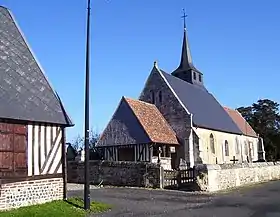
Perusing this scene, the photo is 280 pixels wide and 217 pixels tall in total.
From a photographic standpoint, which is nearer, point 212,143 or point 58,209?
point 58,209

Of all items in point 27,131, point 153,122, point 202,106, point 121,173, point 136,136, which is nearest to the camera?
point 27,131

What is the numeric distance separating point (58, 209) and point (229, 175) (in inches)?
499

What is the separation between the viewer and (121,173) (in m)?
21.1

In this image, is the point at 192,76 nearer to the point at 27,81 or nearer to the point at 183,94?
the point at 183,94

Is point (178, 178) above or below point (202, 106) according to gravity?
below

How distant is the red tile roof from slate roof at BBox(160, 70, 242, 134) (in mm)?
2431

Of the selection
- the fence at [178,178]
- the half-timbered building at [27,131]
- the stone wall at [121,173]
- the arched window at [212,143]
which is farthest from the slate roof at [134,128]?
the half-timbered building at [27,131]

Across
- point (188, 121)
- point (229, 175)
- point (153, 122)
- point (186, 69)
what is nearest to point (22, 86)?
point (229, 175)

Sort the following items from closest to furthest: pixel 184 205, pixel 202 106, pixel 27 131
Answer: pixel 27 131 → pixel 184 205 → pixel 202 106

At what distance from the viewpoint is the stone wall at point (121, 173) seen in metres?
19.8

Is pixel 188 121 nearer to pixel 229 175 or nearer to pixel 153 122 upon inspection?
pixel 153 122

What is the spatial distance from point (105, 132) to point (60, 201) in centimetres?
1778

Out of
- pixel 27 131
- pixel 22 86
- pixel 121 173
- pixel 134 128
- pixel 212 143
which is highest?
pixel 22 86

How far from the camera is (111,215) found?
11.1 metres
